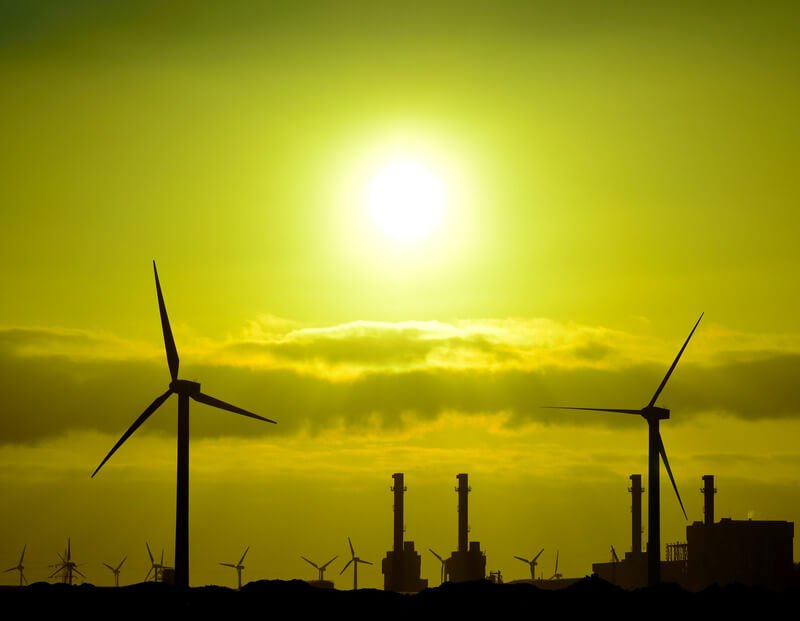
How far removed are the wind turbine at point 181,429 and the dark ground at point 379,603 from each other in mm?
3119

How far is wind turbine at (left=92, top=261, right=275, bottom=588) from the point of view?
90.8 metres

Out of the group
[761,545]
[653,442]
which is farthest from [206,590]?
[761,545]

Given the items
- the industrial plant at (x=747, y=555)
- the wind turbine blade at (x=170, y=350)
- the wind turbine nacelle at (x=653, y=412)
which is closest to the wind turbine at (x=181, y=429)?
the wind turbine blade at (x=170, y=350)

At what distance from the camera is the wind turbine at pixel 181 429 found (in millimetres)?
90750

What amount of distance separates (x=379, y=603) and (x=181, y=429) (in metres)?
15.7

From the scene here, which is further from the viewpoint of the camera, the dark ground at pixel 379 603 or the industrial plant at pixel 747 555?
the industrial plant at pixel 747 555

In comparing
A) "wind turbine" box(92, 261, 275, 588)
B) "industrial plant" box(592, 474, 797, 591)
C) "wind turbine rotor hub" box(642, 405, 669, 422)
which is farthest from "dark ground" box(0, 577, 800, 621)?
"industrial plant" box(592, 474, 797, 591)

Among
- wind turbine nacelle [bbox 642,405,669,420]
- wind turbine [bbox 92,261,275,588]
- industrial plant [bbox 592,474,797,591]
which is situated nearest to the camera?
wind turbine [bbox 92,261,275,588]

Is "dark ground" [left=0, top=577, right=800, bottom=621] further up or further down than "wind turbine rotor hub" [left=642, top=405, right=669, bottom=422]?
further down

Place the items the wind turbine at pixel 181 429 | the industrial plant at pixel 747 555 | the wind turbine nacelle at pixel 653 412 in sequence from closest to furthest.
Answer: the wind turbine at pixel 181 429 < the wind turbine nacelle at pixel 653 412 < the industrial plant at pixel 747 555

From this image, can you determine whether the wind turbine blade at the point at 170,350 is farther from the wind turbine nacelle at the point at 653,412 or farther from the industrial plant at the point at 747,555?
the industrial plant at the point at 747,555

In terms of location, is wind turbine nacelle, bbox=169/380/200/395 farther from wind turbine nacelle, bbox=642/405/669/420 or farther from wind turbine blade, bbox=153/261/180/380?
wind turbine nacelle, bbox=642/405/669/420

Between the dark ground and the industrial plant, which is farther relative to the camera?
the industrial plant

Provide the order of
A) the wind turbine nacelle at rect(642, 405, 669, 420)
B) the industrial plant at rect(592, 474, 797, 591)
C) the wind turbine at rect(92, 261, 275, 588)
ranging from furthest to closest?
1. the industrial plant at rect(592, 474, 797, 591)
2. the wind turbine nacelle at rect(642, 405, 669, 420)
3. the wind turbine at rect(92, 261, 275, 588)
